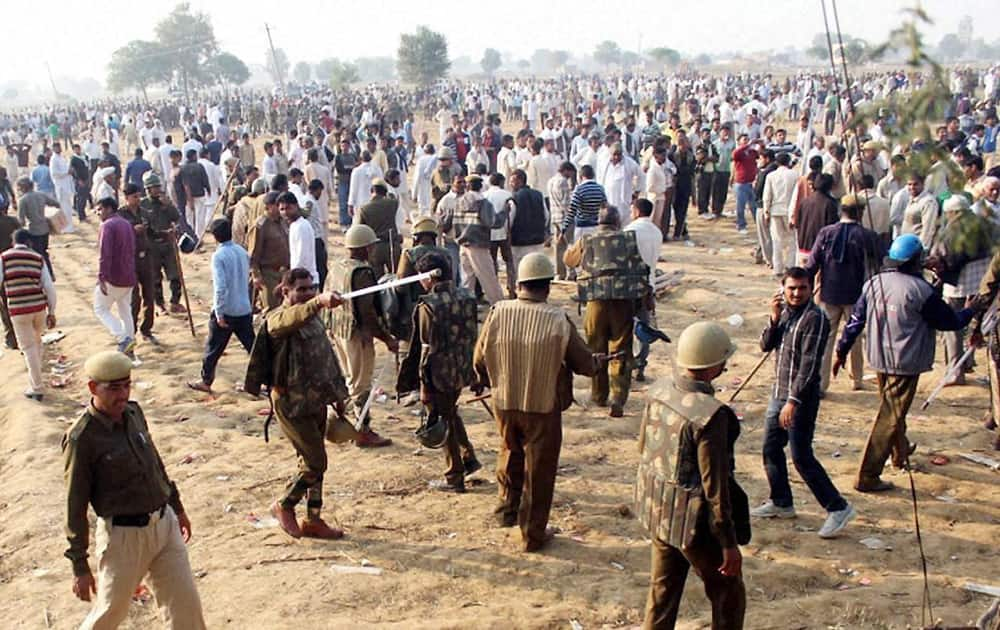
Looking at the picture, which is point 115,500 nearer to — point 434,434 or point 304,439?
point 304,439

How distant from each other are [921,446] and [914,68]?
5.47m

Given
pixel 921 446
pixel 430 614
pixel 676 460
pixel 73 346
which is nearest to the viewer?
pixel 676 460

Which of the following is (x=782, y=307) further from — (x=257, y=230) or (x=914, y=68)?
(x=257, y=230)

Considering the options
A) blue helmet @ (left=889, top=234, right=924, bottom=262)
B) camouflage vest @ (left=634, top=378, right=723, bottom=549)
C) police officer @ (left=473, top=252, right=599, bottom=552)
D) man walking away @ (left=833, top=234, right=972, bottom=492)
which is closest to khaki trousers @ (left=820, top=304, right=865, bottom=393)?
man walking away @ (left=833, top=234, right=972, bottom=492)

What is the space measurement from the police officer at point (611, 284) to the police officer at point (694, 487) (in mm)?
3326

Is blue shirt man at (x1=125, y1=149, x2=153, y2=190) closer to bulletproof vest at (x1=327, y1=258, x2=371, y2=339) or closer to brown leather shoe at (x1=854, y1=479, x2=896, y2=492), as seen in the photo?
bulletproof vest at (x1=327, y1=258, x2=371, y2=339)

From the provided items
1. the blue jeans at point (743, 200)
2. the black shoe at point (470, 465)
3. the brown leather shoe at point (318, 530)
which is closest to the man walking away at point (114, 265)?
the brown leather shoe at point (318, 530)

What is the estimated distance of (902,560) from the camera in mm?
5641

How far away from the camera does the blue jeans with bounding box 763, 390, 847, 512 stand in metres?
5.70

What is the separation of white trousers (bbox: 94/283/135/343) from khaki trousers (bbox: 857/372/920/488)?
24.2 ft

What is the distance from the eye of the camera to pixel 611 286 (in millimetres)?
7613

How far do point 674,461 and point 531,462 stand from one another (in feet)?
5.58

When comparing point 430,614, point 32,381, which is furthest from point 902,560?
point 32,381

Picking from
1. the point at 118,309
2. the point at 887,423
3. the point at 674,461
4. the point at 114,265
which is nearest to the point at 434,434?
the point at 674,461
